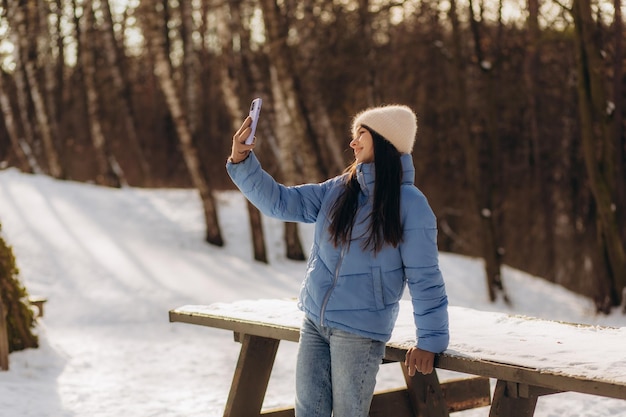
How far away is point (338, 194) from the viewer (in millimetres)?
3629

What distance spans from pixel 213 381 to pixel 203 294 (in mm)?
4284

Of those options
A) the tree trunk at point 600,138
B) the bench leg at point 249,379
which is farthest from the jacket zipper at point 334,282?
the tree trunk at point 600,138

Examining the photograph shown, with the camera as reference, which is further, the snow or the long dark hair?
the snow

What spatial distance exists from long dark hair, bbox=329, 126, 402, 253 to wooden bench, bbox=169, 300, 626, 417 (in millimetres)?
645

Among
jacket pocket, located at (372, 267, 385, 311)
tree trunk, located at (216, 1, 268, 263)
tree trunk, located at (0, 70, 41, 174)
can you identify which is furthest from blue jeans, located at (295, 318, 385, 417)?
tree trunk, located at (0, 70, 41, 174)

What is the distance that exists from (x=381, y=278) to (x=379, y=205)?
0.98 ft

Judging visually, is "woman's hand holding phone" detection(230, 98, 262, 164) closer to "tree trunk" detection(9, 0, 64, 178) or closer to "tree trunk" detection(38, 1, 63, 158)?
"tree trunk" detection(9, 0, 64, 178)

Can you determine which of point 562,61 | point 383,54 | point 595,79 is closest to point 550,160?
point 562,61

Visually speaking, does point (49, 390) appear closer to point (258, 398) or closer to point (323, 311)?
point (258, 398)

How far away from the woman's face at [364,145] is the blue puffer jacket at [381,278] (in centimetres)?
5

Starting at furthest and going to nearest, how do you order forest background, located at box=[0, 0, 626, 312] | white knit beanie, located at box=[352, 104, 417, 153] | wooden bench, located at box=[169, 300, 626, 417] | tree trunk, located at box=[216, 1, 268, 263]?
1. tree trunk, located at box=[216, 1, 268, 263]
2. forest background, located at box=[0, 0, 626, 312]
3. white knit beanie, located at box=[352, 104, 417, 153]
4. wooden bench, located at box=[169, 300, 626, 417]

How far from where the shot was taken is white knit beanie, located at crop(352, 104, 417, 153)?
3492mm

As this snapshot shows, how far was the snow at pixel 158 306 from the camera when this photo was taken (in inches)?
221

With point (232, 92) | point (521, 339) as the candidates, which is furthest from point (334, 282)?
point (232, 92)
